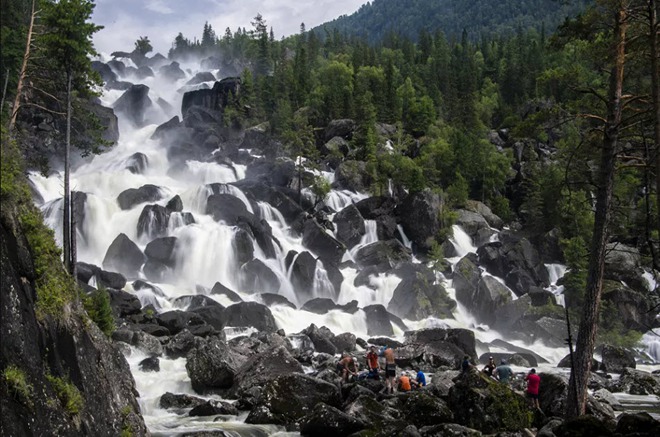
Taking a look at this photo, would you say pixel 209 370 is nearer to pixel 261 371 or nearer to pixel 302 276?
pixel 261 371

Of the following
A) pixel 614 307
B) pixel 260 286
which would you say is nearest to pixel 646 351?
pixel 614 307

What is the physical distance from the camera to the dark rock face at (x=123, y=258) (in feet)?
128

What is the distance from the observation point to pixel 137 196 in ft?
154

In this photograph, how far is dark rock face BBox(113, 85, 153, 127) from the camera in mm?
84062

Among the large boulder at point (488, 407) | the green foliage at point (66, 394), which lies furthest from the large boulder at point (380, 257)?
the green foliage at point (66, 394)

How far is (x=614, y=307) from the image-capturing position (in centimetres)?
4319

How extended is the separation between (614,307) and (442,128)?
4413 cm

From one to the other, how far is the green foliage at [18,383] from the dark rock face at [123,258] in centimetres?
3250

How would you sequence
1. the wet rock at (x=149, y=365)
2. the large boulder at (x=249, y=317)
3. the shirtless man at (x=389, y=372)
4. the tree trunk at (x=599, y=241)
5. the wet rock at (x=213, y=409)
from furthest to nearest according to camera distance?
the large boulder at (x=249, y=317), the wet rock at (x=149, y=365), the shirtless man at (x=389, y=372), the wet rock at (x=213, y=409), the tree trunk at (x=599, y=241)

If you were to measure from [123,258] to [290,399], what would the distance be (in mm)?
25803

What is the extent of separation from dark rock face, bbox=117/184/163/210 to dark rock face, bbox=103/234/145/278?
22.6 ft

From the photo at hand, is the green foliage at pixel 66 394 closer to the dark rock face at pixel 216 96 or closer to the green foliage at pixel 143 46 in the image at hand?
the dark rock face at pixel 216 96

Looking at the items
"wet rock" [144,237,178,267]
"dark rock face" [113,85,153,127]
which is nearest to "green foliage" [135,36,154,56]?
"dark rock face" [113,85,153,127]

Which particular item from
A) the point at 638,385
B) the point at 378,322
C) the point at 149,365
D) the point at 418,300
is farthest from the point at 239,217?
the point at 638,385
